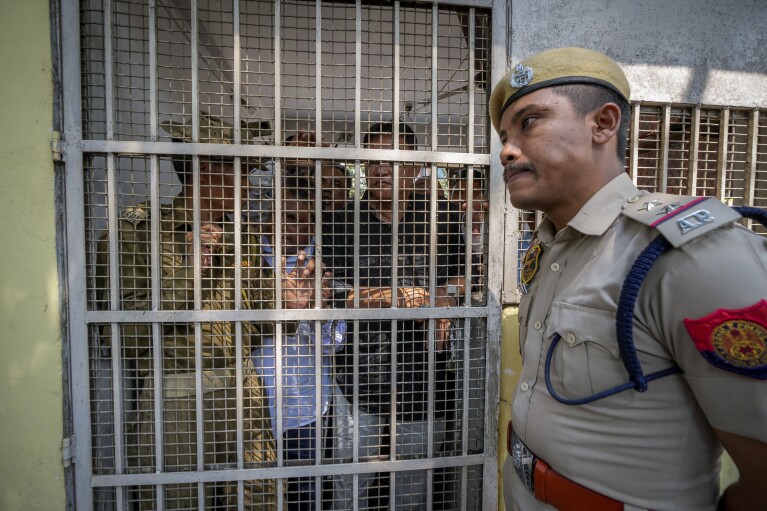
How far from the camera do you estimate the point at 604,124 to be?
1.25 meters

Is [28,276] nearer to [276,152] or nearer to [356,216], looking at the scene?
[276,152]

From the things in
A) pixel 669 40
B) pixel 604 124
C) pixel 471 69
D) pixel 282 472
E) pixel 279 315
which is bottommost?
pixel 282 472

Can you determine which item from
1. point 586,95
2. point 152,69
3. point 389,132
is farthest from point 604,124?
point 152,69

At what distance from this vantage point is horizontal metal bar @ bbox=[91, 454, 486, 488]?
1904 millimetres

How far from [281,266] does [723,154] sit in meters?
2.53

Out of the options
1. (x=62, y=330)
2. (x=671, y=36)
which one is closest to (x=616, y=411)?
(x=671, y=36)

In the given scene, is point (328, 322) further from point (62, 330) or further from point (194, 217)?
point (62, 330)

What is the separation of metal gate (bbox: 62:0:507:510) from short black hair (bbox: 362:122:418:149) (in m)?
0.01

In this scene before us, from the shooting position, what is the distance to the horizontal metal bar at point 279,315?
186 cm

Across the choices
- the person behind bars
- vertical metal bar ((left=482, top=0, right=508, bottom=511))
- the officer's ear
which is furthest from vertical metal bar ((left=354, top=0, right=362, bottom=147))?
the officer's ear

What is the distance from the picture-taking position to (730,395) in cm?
91

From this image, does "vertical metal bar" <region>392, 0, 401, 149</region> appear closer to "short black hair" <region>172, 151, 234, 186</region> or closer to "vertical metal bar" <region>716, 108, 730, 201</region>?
"short black hair" <region>172, 151, 234, 186</region>

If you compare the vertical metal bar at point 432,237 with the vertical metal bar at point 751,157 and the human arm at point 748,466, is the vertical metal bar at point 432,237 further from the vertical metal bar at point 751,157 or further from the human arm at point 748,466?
the vertical metal bar at point 751,157

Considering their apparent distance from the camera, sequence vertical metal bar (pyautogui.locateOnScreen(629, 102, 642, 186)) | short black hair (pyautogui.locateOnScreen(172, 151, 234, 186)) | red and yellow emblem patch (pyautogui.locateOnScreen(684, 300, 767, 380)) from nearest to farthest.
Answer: red and yellow emblem patch (pyautogui.locateOnScreen(684, 300, 767, 380))
short black hair (pyautogui.locateOnScreen(172, 151, 234, 186))
vertical metal bar (pyautogui.locateOnScreen(629, 102, 642, 186))
